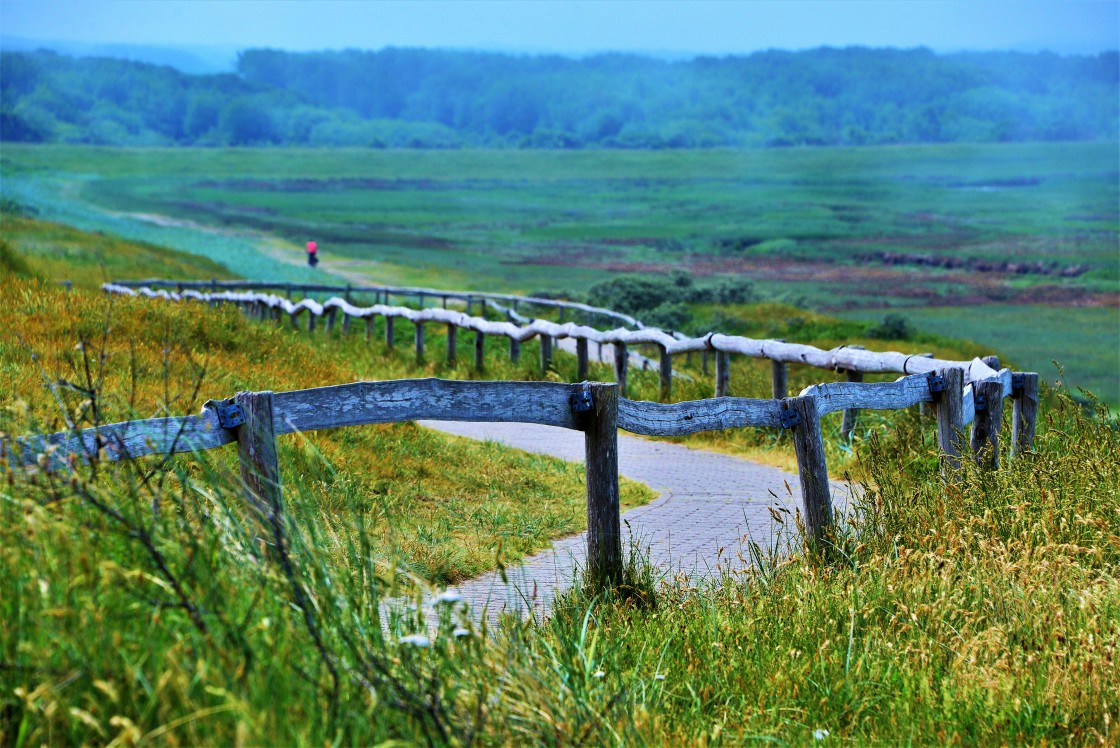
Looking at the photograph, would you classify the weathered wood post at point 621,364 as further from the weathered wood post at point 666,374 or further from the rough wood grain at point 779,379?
the rough wood grain at point 779,379

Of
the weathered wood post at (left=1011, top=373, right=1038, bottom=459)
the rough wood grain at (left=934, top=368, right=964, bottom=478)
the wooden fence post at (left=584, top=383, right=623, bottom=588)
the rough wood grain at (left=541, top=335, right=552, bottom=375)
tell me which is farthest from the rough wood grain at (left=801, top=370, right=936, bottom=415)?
the rough wood grain at (left=541, top=335, right=552, bottom=375)

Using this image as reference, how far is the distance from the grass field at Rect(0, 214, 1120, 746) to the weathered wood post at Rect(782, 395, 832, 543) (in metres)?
0.27

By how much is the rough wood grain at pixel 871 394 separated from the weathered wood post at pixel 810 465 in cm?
13

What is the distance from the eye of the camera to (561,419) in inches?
222

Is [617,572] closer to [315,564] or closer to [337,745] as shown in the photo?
[315,564]

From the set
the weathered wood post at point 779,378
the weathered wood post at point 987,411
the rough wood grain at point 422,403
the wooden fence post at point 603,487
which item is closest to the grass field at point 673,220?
the weathered wood post at point 779,378

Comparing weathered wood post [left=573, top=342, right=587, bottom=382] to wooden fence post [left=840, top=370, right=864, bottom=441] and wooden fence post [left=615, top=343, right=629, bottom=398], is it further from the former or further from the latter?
wooden fence post [left=840, top=370, right=864, bottom=441]

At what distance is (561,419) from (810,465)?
1.61 m

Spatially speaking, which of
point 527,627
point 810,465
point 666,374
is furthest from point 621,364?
point 527,627

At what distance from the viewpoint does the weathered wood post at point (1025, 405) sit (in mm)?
8609

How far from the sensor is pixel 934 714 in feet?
13.5

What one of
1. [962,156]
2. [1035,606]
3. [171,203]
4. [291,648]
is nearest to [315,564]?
[291,648]

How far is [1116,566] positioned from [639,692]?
267 cm

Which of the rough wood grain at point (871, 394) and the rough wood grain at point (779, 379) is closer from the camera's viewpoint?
the rough wood grain at point (871, 394)
